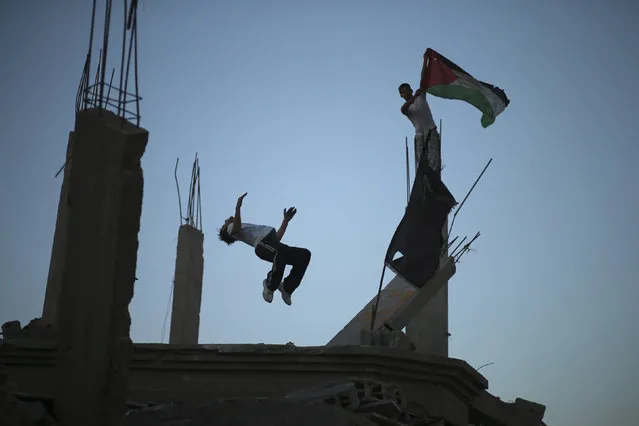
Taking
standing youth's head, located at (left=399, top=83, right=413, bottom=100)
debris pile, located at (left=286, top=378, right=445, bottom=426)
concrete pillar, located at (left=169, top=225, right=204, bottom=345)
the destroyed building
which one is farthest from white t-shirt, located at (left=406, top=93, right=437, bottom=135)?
debris pile, located at (left=286, top=378, right=445, bottom=426)

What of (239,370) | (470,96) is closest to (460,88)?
(470,96)

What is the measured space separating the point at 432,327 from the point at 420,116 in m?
3.50

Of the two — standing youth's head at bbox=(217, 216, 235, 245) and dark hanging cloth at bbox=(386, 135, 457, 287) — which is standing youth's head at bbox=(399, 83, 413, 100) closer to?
dark hanging cloth at bbox=(386, 135, 457, 287)

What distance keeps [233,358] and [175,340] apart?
4065 millimetres

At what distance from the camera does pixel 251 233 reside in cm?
1543

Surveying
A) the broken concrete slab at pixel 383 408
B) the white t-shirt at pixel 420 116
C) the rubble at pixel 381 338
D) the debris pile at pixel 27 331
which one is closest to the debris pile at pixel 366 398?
the broken concrete slab at pixel 383 408

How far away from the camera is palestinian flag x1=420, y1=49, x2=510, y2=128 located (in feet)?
57.9

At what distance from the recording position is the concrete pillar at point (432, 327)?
56.3 ft

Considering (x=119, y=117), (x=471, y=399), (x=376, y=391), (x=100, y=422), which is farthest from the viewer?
(x=471, y=399)

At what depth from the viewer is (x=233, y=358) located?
523 inches

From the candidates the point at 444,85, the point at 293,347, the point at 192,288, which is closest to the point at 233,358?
the point at 293,347

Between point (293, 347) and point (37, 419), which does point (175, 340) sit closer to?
point (293, 347)

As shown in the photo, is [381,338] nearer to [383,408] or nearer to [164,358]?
[383,408]

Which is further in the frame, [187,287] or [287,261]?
[187,287]
